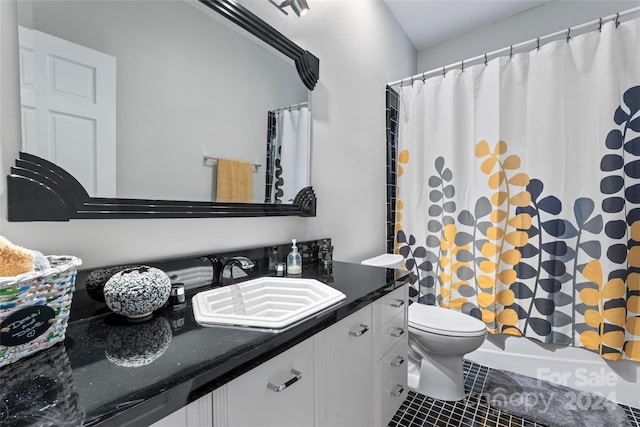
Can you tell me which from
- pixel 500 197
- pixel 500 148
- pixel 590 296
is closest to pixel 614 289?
pixel 590 296

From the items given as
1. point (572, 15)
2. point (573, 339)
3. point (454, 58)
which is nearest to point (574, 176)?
point (573, 339)

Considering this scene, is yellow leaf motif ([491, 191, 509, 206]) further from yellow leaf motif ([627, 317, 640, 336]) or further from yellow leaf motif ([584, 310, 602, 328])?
yellow leaf motif ([627, 317, 640, 336])

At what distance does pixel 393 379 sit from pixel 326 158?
1.20 metres

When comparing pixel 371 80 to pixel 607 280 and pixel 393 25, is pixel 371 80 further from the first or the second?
pixel 607 280

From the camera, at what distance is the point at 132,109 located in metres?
0.94

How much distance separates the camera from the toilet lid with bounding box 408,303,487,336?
1607 millimetres

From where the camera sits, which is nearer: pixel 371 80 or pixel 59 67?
pixel 59 67

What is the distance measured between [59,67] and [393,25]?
2.47m

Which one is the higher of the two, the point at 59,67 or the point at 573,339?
the point at 59,67

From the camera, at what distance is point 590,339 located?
5.67 feet

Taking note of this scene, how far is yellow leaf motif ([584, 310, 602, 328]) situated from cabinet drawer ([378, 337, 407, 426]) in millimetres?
1124

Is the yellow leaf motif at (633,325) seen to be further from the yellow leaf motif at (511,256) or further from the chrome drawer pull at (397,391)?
the chrome drawer pull at (397,391)

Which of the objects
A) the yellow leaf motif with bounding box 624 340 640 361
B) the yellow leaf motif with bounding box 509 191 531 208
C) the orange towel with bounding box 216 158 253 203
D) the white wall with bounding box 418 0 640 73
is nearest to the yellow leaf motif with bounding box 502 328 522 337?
the yellow leaf motif with bounding box 624 340 640 361

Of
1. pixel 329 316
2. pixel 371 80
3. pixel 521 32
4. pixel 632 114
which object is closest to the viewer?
pixel 329 316
